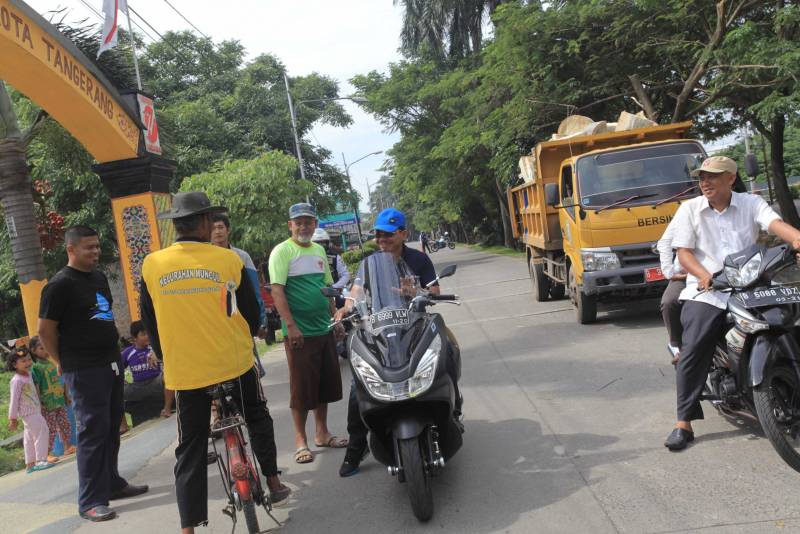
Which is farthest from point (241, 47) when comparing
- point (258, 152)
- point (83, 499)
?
point (83, 499)

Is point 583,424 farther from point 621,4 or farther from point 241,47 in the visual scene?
point 241,47

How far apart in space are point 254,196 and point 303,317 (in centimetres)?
1710

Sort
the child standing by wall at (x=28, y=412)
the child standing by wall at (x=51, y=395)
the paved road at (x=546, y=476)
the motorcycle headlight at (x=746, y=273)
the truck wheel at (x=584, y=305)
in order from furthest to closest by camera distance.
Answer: the truck wheel at (x=584, y=305)
the child standing by wall at (x=51, y=395)
the child standing by wall at (x=28, y=412)
the motorcycle headlight at (x=746, y=273)
the paved road at (x=546, y=476)

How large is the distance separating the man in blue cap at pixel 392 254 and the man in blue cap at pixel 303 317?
564 mm

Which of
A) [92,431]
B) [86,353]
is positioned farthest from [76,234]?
[92,431]

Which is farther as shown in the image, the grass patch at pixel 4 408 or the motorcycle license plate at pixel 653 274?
the grass patch at pixel 4 408

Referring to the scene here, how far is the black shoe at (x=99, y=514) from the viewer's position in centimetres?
463

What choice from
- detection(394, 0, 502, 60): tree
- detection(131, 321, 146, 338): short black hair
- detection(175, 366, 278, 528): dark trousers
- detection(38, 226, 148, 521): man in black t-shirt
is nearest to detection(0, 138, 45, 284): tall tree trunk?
detection(131, 321, 146, 338): short black hair

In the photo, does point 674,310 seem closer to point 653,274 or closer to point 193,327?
point 193,327

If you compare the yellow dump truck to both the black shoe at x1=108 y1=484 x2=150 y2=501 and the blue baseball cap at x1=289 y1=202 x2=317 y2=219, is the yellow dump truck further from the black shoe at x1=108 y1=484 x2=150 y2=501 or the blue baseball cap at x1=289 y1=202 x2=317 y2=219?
the black shoe at x1=108 y1=484 x2=150 y2=501

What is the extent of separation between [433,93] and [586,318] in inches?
985

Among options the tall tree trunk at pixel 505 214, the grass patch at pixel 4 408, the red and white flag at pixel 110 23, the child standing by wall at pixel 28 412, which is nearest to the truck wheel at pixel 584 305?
the child standing by wall at pixel 28 412

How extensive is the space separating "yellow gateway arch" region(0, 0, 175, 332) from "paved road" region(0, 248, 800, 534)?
2.70 m

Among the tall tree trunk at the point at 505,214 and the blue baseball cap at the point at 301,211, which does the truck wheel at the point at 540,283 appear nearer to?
the blue baseball cap at the point at 301,211
